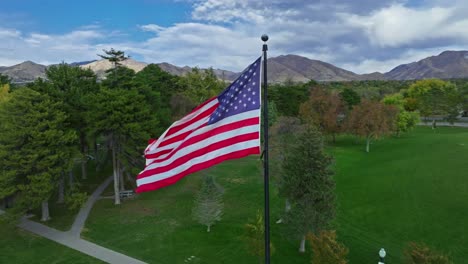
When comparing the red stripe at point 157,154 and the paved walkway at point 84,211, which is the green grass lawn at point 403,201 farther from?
the paved walkway at point 84,211

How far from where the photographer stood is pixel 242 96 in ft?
27.8

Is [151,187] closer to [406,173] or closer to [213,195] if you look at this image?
[213,195]

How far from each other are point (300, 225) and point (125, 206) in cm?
1753

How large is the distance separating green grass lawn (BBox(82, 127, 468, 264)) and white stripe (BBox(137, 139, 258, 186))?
11.9 metres

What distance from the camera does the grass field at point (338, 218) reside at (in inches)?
816

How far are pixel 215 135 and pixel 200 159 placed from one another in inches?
28.9

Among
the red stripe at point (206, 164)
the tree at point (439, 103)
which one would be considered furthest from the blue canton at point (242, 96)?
the tree at point (439, 103)

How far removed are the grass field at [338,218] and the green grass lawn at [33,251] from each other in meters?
0.08

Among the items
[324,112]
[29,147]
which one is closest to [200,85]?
[324,112]

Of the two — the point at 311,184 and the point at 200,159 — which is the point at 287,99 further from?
the point at 200,159

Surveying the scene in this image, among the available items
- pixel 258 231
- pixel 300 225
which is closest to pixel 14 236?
pixel 258 231

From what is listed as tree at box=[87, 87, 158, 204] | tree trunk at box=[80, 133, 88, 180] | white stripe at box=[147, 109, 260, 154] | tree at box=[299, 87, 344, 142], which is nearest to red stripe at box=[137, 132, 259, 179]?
white stripe at box=[147, 109, 260, 154]

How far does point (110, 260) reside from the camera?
2003 cm

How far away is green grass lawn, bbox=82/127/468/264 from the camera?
20.8 meters
